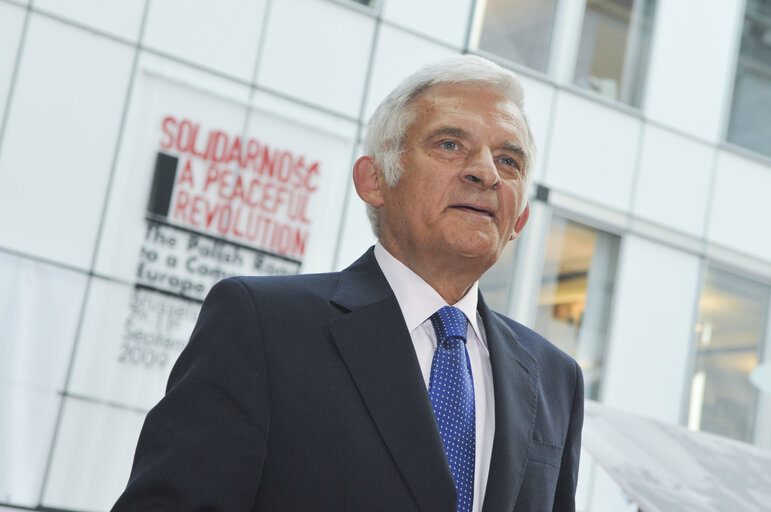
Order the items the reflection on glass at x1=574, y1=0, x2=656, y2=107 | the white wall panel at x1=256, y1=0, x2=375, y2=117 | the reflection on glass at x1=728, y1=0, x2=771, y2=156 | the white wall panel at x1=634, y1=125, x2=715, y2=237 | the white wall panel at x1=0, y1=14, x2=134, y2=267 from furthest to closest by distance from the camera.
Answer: the reflection on glass at x1=728, y1=0, x2=771, y2=156 < the white wall panel at x1=634, y1=125, x2=715, y2=237 < the reflection on glass at x1=574, y1=0, x2=656, y2=107 < the white wall panel at x1=256, y1=0, x2=375, y2=117 < the white wall panel at x1=0, y1=14, x2=134, y2=267

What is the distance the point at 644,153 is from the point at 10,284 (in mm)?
7550

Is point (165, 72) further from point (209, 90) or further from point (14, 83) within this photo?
point (14, 83)

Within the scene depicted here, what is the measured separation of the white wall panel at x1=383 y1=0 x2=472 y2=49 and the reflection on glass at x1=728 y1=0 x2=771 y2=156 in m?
4.12

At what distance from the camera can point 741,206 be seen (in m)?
13.7

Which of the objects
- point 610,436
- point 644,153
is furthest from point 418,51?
point 610,436

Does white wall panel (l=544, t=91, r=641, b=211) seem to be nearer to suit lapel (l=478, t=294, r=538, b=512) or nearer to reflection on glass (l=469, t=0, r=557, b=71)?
reflection on glass (l=469, t=0, r=557, b=71)

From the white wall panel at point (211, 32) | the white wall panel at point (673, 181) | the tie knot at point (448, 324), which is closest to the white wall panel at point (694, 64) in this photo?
the white wall panel at point (673, 181)

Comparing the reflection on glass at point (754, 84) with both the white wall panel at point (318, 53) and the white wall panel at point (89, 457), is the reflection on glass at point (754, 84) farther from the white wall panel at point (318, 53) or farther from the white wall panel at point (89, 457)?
the white wall panel at point (89, 457)

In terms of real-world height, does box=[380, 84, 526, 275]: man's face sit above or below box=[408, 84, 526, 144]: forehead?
below

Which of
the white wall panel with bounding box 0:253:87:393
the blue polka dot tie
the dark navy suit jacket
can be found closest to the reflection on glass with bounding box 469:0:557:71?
the white wall panel with bounding box 0:253:87:393

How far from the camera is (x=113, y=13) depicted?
402 inches

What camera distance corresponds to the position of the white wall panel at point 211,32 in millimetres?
10391

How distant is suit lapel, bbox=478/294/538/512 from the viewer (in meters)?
2.00

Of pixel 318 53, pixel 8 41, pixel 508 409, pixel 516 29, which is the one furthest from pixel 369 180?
pixel 516 29
